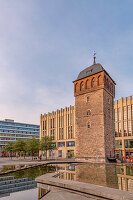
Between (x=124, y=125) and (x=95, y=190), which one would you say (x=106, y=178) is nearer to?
(x=95, y=190)

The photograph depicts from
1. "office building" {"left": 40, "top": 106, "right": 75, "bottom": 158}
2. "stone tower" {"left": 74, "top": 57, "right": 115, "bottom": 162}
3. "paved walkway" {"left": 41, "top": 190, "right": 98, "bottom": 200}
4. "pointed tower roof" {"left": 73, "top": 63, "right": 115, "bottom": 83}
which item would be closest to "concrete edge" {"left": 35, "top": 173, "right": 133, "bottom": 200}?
"paved walkway" {"left": 41, "top": 190, "right": 98, "bottom": 200}

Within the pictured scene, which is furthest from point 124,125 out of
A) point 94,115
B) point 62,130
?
point 62,130

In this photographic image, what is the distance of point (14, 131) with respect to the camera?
116 metres

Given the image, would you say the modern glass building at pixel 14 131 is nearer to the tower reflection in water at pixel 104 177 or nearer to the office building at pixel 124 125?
the office building at pixel 124 125

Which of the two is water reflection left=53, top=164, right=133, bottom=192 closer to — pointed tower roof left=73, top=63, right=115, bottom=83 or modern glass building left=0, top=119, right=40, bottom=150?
pointed tower roof left=73, top=63, right=115, bottom=83

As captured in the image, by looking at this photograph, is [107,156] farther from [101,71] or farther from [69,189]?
[69,189]

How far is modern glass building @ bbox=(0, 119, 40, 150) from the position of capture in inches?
4296

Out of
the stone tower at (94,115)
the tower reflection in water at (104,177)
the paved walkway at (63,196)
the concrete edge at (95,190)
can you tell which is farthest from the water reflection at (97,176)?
the stone tower at (94,115)

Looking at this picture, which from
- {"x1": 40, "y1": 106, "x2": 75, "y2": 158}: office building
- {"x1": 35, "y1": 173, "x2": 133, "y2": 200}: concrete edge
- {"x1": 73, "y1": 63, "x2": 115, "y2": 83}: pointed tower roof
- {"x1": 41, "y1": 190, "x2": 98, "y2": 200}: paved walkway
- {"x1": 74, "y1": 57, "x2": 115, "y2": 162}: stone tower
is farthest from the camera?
{"x1": 40, "y1": 106, "x2": 75, "y2": 158}: office building

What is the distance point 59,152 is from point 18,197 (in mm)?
54296

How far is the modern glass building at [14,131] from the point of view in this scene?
10912cm

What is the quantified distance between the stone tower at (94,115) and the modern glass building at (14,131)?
82482 mm

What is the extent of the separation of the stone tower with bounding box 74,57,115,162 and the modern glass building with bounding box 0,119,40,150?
82482 mm

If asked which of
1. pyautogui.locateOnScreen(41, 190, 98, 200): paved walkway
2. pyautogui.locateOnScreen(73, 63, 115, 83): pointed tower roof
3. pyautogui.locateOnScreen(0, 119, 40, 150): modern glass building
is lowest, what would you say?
pyautogui.locateOnScreen(0, 119, 40, 150): modern glass building
